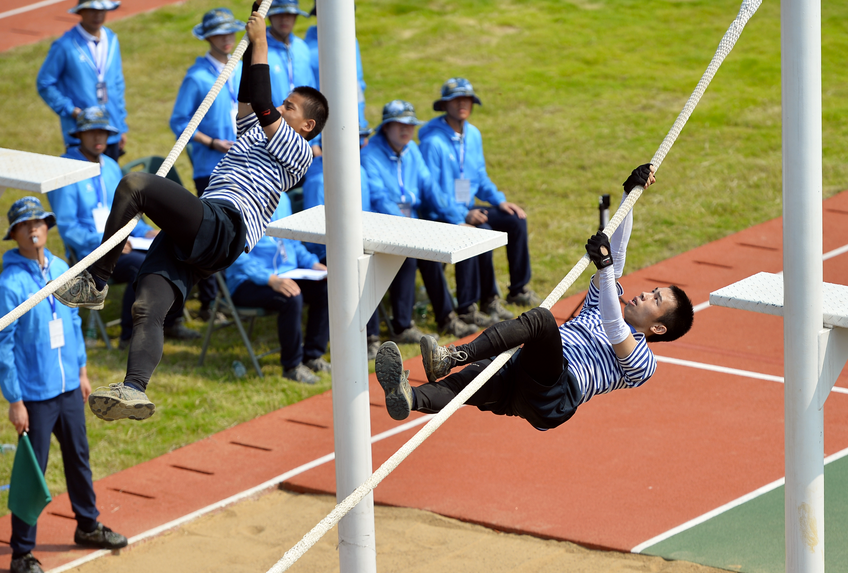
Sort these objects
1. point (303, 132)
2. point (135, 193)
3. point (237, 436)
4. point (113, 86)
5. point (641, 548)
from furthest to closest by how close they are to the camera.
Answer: point (113, 86), point (237, 436), point (641, 548), point (303, 132), point (135, 193)

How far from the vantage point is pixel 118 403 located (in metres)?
4.11

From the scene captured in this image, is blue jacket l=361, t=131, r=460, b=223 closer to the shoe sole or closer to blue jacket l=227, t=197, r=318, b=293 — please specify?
blue jacket l=227, t=197, r=318, b=293

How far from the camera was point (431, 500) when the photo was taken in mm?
7379

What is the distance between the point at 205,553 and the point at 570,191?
8005mm

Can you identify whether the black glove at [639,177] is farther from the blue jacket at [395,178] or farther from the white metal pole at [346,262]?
the blue jacket at [395,178]

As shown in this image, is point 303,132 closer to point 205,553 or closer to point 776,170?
point 205,553

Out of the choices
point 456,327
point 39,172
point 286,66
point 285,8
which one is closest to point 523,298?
point 456,327

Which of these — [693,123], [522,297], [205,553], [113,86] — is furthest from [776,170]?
[205,553]

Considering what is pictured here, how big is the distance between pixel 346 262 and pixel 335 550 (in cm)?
308

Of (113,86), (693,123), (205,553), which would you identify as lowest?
(205,553)

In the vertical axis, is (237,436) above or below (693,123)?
below

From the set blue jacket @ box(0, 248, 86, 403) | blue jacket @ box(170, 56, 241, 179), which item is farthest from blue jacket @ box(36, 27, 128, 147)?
blue jacket @ box(0, 248, 86, 403)

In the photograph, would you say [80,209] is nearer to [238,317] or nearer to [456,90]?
[238,317]

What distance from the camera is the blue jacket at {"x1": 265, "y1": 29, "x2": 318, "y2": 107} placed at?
10.3 m
